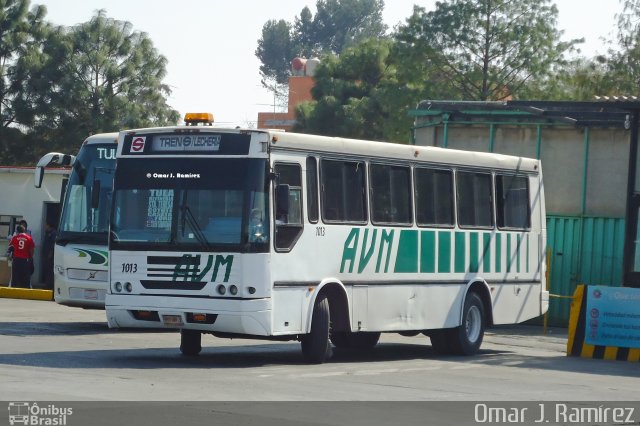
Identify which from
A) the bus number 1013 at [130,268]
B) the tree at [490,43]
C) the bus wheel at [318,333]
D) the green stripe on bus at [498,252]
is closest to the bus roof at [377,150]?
the green stripe on bus at [498,252]

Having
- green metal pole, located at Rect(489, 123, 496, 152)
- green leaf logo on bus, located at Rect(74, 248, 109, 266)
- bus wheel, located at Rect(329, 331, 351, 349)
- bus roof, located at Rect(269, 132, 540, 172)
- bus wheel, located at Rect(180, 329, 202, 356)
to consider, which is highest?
green metal pole, located at Rect(489, 123, 496, 152)

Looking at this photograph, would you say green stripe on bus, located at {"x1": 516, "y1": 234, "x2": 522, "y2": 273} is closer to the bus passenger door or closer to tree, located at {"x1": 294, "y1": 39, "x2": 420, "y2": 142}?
the bus passenger door

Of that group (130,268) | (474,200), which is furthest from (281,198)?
(474,200)

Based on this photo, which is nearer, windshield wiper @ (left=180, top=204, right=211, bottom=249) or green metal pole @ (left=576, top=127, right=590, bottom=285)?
windshield wiper @ (left=180, top=204, right=211, bottom=249)

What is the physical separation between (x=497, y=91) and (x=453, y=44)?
2715 mm

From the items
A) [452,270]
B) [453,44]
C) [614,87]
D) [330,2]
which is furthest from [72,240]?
[330,2]

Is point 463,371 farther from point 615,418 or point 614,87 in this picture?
point 614,87

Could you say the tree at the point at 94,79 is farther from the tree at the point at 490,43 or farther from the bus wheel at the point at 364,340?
the bus wheel at the point at 364,340

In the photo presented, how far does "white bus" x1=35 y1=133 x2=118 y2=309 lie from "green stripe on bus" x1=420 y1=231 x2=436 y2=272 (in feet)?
18.5

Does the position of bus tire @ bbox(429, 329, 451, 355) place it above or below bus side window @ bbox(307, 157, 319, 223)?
below

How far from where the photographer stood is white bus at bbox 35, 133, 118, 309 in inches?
824

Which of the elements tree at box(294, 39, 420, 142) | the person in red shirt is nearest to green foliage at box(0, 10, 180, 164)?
tree at box(294, 39, 420, 142)

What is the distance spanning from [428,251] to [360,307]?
6.46 feet

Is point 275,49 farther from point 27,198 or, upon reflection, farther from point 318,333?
point 318,333
